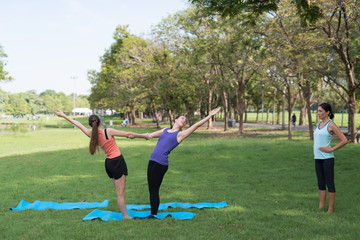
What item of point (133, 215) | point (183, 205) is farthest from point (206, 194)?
point (133, 215)

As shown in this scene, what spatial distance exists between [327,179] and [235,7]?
4432 millimetres

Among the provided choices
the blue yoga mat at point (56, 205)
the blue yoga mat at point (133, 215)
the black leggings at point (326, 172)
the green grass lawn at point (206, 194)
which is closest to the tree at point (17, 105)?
the green grass lawn at point (206, 194)

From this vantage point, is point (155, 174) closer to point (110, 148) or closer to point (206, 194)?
point (110, 148)

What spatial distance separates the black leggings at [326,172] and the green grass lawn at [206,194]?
1.72ft

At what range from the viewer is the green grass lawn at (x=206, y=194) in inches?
198

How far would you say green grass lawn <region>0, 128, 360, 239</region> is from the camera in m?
5.03

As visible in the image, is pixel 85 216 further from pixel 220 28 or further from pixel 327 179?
pixel 220 28

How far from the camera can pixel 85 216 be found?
19.2 ft

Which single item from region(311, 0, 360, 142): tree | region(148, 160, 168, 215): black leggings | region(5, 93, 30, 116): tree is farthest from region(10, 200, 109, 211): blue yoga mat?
region(5, 93, 30, 116): tree

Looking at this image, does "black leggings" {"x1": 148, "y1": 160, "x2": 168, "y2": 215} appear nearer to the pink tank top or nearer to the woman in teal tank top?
the pink tank top

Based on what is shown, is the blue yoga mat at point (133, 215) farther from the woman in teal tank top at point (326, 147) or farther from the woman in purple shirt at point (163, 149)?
the woman in teal tank top at point (326, 147)

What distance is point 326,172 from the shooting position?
19.2 feet

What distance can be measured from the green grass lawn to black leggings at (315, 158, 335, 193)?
52 centimetres

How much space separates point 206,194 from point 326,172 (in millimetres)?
2922
